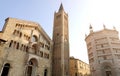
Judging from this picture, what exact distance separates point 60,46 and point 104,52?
11.8m

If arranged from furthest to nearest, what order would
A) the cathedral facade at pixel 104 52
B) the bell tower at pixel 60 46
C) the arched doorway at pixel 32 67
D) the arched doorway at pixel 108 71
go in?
the cathedral facade at pixel 104 52, the arched doorway at pixel 108 71, the bell tower at pixel 60 46, the arched doorway at pixel 32 67

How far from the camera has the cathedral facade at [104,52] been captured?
92.1ft

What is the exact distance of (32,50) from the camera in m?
25.2

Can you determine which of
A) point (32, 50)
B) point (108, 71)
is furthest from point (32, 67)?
point (108, 71)

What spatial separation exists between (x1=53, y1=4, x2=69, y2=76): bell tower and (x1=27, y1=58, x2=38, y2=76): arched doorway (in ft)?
17.3

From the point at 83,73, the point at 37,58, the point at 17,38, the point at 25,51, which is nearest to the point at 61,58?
the point at 37,58

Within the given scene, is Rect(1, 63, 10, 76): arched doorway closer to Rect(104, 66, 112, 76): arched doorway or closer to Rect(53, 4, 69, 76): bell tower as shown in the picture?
Rect(53, 4, 69, 76): bell tower

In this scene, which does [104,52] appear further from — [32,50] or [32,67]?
[32,67]

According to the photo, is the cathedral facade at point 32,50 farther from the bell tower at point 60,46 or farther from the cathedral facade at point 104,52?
the cathedral facade at point 104,52

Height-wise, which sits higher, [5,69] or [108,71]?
[5,69]

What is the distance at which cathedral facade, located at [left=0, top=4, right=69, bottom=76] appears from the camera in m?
19.9

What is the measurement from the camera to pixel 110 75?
27.6m

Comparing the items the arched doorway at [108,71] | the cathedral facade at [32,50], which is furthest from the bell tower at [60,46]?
the arched doorway at [108,71]

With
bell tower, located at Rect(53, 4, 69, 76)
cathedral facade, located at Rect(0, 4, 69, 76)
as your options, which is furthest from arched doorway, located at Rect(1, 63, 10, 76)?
bell tower, located at Rect(53, 4, 69, 76)
